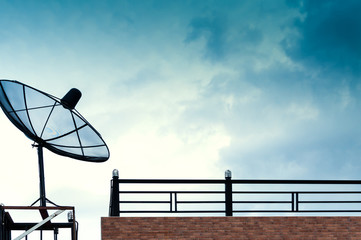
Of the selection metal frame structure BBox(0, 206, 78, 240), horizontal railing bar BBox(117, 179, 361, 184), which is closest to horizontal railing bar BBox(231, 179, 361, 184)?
horizontal railing bar BBox(117, 179, 361, 184)

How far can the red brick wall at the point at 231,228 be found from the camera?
10.3 meters

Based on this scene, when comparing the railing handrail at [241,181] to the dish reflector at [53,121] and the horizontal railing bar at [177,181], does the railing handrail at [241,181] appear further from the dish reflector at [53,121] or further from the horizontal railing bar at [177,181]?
the dish reflector at [53,121]

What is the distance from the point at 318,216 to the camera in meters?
11.3

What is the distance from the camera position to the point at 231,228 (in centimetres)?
1077

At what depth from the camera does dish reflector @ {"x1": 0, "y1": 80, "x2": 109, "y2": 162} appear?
10406mm

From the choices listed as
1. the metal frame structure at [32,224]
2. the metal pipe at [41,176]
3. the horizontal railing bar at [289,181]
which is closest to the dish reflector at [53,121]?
the metal pipe at [41,176]

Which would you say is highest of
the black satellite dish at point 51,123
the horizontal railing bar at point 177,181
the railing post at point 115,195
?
the black satellite dish at point 51,123

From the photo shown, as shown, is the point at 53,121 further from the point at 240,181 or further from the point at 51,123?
the point at 240,181

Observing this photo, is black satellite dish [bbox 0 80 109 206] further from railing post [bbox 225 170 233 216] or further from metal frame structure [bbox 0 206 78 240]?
railing post [bbox 225 170 233 216]

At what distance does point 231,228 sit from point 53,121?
16.7 feet

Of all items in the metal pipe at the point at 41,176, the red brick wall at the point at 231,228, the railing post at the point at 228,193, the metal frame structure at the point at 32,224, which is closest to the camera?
the metal frame structure at the point at 32,224

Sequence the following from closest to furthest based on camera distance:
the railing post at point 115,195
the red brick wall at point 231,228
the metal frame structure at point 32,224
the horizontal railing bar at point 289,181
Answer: the metal frame structure at point 32,224 → the red brick wall at point 231,228 → the railing post at point 115,195 → the horizontal railing bar at point 289,181

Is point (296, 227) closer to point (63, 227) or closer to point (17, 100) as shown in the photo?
point (63, 227)

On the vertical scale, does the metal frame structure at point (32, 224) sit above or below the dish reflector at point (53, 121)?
below
